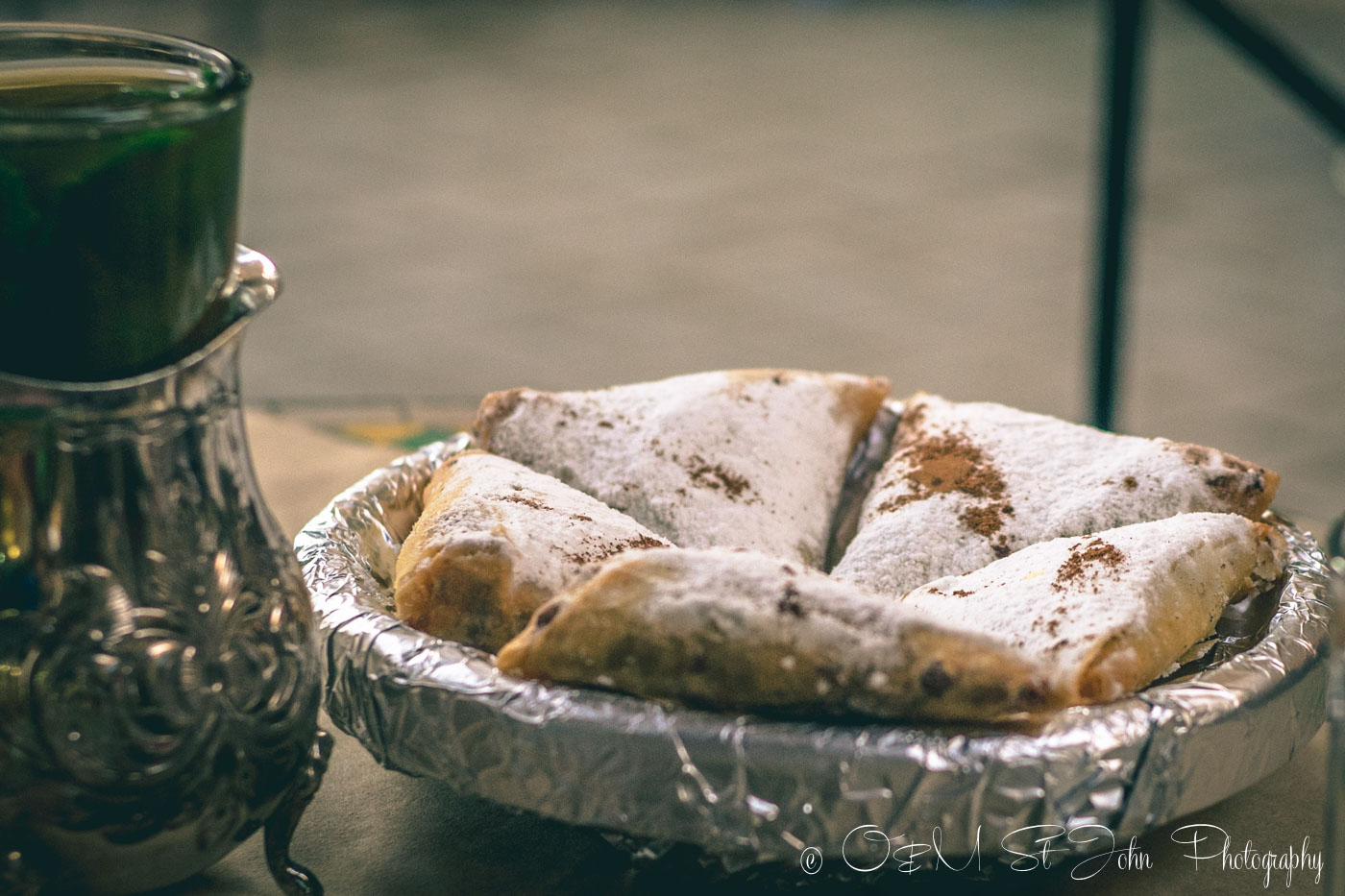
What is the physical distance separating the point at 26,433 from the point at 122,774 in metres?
0.12

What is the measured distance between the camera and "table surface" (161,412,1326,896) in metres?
0.56

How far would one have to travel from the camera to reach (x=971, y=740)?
1.65 feet

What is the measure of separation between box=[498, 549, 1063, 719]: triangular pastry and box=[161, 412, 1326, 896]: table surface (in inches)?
3.0

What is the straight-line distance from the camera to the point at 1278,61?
1.01m

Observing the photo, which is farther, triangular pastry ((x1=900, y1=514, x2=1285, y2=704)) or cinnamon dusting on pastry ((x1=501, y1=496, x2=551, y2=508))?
cinnamon dusting on pastry ((x1=501, y1=496, x2=551, y2=508))

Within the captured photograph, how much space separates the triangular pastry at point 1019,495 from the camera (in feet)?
2.35

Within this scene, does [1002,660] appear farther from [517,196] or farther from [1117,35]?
[517,196]

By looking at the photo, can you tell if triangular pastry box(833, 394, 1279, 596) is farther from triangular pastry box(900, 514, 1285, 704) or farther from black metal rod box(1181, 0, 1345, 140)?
black metal rod box(1181, 0, 1345, 140)

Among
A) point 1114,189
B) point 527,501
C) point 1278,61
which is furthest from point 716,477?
point 1114,189

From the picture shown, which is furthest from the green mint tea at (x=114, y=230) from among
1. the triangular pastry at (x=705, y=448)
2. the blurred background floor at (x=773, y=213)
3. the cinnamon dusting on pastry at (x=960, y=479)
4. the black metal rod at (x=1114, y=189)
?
the black metal rod at (x=1114, y=189)

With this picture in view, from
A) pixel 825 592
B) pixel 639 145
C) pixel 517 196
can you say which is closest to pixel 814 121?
pixel 639 145

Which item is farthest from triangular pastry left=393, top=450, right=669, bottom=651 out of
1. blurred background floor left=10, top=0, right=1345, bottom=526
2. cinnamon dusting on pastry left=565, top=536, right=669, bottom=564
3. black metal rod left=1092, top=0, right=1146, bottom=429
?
black metal rod left=1092, top=0, right=1146, bottom=429

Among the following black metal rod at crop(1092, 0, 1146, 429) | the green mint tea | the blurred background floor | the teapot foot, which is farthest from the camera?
Result: the blurred background floor

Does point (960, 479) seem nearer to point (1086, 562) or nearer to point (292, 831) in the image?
point (1086, 562)
